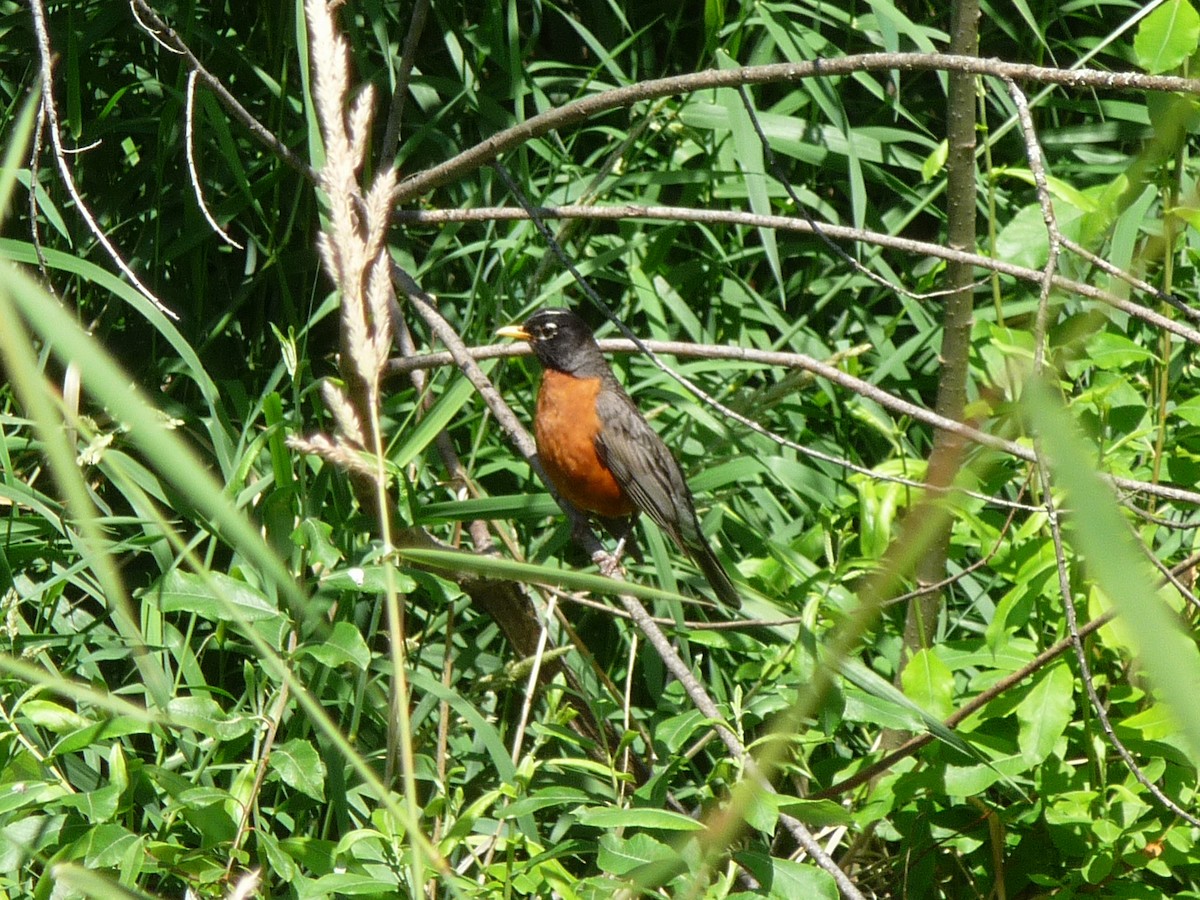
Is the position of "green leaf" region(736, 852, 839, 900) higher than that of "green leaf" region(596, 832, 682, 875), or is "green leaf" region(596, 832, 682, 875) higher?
"green leaf" region(596, 832, 682, 875)

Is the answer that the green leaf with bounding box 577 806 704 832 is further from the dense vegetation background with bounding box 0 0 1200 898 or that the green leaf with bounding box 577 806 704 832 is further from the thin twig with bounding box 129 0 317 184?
the thin twig with bounding box 129 0 317 184

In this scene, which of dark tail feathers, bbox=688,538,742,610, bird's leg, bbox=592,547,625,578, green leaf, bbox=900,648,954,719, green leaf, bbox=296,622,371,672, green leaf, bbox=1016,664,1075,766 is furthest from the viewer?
bird's leg, bbox=592,547,625,578

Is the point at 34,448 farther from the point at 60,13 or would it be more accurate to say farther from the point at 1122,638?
the point at 1122,638

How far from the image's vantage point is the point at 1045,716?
2650 mm

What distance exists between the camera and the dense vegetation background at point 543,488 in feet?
7.82

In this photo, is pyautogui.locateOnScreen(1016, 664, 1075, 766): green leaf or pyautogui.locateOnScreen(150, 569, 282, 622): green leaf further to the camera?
pyautogui.locateOnScreen(1016, 664, 1075, 766): green leaf

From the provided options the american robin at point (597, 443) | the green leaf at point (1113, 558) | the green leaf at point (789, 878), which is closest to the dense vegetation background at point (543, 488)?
the green leaf at point (789, 878)

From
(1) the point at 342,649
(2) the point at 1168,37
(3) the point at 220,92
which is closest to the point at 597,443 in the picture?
(3) the point at 220,92

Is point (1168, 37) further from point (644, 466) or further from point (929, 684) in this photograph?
point (644, 466)

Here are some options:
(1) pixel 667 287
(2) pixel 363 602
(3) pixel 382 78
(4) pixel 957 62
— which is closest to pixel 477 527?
(2) pixel 363 602

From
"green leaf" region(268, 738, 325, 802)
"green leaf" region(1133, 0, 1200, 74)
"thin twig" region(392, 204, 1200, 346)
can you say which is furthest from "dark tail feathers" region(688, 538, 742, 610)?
"green leaf" region(1133, 0, 1200, 74)

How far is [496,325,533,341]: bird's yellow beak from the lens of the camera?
357cm

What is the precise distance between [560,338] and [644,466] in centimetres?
49

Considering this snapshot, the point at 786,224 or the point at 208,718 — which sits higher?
the point at 786,224
